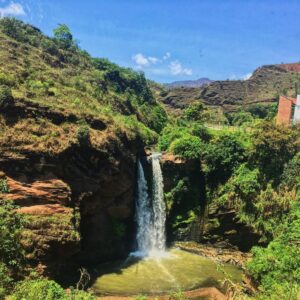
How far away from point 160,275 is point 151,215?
765 cm

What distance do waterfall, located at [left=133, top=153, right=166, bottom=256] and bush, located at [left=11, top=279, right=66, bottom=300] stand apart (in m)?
13.7

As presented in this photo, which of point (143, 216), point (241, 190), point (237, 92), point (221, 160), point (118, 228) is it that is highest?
point (237, 92)

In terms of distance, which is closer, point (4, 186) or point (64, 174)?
point (4, 186)

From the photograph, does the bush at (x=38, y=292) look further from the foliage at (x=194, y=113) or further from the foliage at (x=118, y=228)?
the foliage at (x=194, y=113)

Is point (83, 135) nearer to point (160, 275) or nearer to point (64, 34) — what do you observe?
point (160, 275)

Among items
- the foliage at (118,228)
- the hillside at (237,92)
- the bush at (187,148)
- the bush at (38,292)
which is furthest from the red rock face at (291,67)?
the bush at (38,292)

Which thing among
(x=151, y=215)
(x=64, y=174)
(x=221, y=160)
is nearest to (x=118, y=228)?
(x=151, y=215)

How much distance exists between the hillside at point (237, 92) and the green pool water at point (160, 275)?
58673 mm

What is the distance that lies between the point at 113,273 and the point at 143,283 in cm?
242

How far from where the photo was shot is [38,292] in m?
16.0

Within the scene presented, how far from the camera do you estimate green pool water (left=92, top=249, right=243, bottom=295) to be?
78.4 feet

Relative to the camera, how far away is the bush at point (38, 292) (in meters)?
15.6

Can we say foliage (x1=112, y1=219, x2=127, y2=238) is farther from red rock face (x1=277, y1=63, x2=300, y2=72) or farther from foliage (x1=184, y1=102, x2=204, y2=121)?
red rock face (x1=277, y1=63, x2=300, y2=72)

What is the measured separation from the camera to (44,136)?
2545 cm
